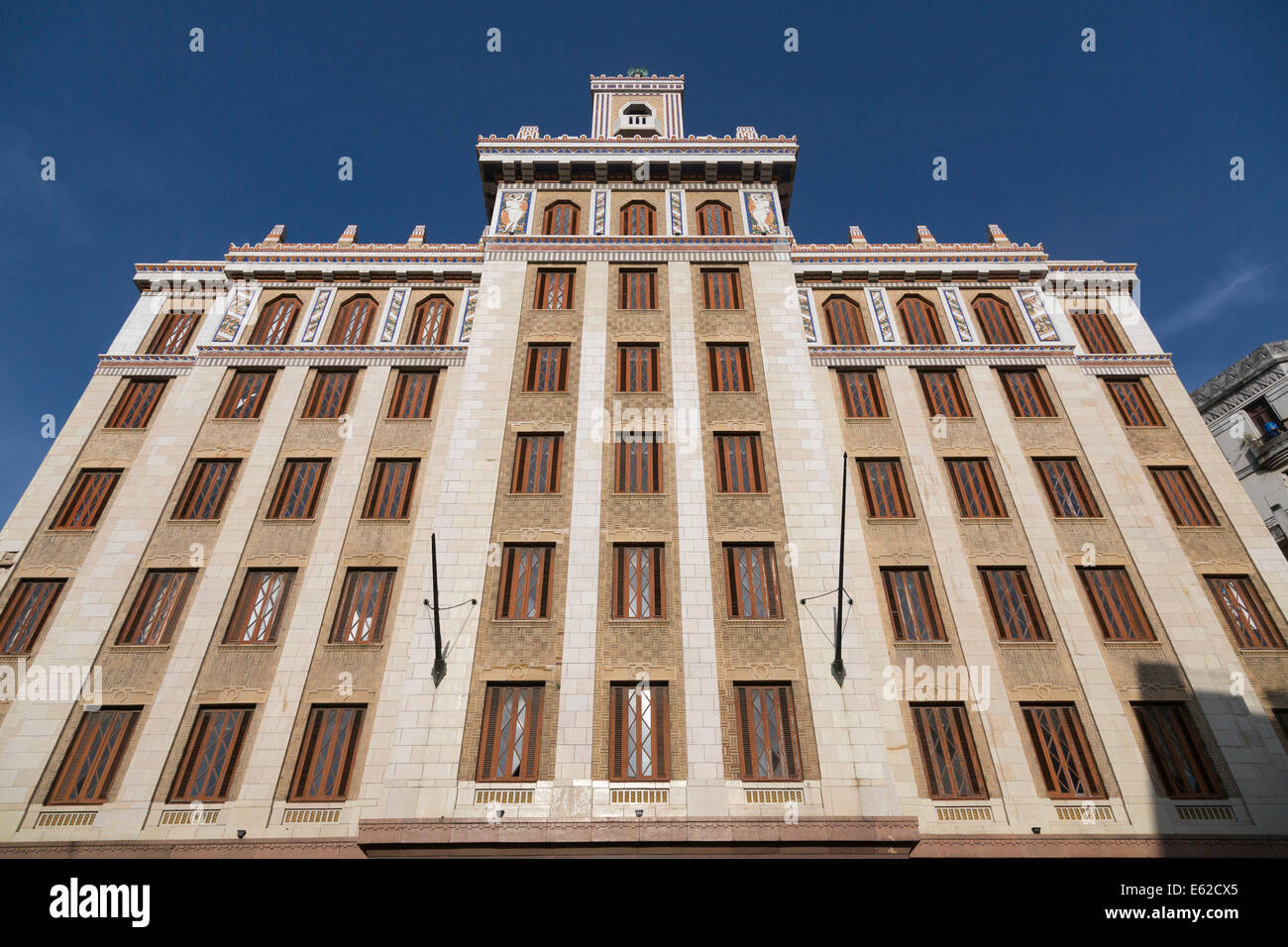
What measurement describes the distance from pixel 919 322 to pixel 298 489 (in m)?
23.6

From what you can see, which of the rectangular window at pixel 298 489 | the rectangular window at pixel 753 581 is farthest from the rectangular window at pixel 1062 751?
the rectangular window at pixel 298 489

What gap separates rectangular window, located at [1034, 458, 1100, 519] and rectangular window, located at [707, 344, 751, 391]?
10422mm

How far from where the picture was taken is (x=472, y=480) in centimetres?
2292

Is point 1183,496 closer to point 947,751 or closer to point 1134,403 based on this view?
point 1134,403

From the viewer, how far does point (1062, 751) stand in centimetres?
1997

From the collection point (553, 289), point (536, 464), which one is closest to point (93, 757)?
point (536, 464)

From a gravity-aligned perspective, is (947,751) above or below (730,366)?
below

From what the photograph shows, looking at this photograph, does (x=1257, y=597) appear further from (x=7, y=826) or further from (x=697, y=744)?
(x=7, y=826)

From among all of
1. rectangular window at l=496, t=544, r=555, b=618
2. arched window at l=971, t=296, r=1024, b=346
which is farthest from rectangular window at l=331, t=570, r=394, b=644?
arched window at l=971, t=296, r=1024, b=346

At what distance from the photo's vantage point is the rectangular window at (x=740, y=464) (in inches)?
918

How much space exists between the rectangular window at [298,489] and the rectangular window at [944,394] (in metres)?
21.3

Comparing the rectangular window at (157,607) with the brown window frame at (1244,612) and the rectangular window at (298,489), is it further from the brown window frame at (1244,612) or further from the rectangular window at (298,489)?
the brown window frame at (1244,612)

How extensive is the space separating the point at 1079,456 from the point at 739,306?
12906 millimetres
